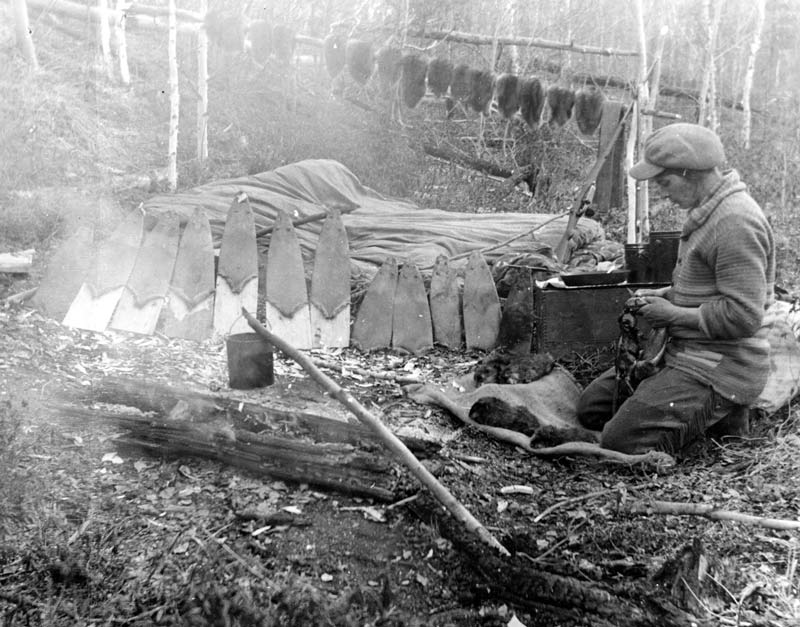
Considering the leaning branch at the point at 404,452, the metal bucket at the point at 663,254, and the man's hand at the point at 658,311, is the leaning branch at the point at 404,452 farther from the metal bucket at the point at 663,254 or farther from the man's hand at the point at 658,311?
the metal bucket at the point at 663,254

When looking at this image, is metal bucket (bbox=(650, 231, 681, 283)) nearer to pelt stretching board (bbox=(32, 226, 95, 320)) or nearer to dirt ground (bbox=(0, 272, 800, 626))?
dirt ground (bbox=(0, 272, 800, 626))

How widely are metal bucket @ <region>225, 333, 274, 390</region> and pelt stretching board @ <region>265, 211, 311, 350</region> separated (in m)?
1.08

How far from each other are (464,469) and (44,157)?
334 inches

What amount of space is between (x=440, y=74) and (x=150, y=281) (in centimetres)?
494

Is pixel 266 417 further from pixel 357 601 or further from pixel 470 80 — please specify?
pixel 470 80

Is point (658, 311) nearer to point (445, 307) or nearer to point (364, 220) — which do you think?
point (445, 307)

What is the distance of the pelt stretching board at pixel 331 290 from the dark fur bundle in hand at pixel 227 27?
12.9ft

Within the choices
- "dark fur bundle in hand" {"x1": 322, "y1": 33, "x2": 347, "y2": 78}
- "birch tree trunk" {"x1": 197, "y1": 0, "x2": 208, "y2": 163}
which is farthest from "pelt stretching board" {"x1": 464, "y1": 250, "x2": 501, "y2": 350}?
"birch tree trunk" {"x1": 197, "y1": 0, "x2": 208, "y2": 163}

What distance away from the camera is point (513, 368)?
16.7 ft

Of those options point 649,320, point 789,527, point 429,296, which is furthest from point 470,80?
point 789,527

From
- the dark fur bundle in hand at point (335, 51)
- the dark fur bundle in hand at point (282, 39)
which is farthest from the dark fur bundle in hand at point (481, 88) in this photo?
the dark fur bundle in hand at point (282, 39)

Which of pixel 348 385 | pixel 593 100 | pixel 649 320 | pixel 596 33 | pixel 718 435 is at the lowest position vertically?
pixel 348 385

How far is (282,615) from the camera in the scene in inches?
95.5

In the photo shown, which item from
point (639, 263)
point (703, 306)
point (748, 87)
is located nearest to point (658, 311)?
point (703, 306)
